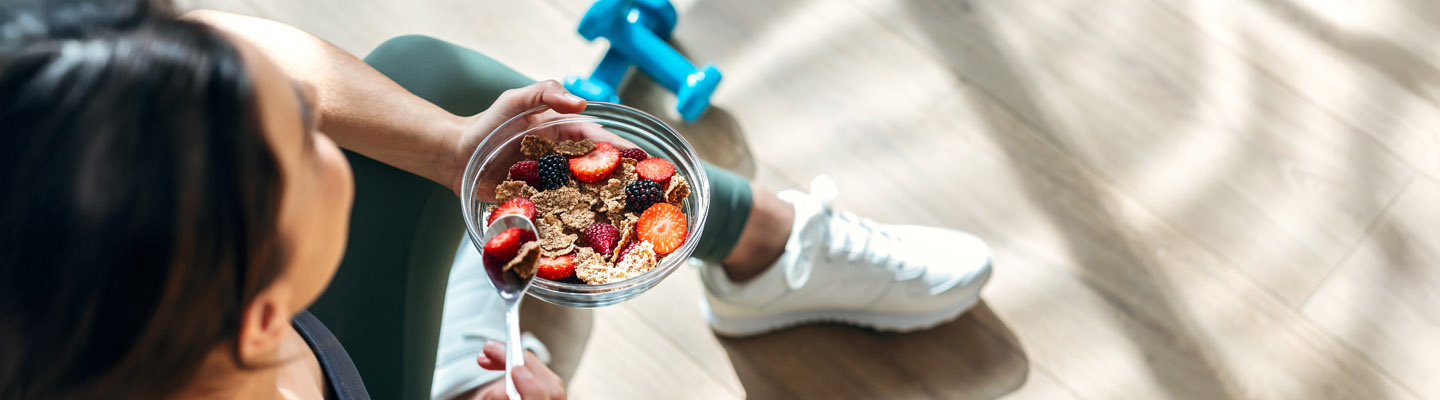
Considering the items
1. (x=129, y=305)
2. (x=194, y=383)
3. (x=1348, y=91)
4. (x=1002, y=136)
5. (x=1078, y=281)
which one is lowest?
(x=1078, y=281)

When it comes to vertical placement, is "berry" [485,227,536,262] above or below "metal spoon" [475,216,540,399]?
above

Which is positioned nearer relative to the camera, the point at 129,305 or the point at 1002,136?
the point at 129,305

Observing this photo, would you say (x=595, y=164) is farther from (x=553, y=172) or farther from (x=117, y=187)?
(x=117, y=187)

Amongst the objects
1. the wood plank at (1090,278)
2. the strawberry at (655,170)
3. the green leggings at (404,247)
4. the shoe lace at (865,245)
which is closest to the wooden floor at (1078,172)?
the wood plank at (1090,278)

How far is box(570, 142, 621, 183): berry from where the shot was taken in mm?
755

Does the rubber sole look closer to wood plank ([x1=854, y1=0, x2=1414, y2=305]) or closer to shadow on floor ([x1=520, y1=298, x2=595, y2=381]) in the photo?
shadow on floor ([x1=520, y1=298, x2=595, y2=381])

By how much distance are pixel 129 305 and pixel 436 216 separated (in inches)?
19.5

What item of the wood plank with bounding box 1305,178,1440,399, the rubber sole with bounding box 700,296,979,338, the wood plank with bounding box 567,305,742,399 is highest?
the wood plank with bounding box 1305,178,1440,399

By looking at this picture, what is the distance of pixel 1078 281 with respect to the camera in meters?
1.26

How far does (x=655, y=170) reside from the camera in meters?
0.77

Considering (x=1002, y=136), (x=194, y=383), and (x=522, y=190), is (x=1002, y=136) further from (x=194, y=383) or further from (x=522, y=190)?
(x=194, y=383)

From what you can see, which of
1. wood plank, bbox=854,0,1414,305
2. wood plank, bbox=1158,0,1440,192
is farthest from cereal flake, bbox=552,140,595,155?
wood plank, bbox=1158,0,1440,192

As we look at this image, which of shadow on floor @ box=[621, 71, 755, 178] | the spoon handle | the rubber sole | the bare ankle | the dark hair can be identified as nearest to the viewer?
the dark hair

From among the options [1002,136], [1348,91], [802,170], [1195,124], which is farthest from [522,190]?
[1348,91]
